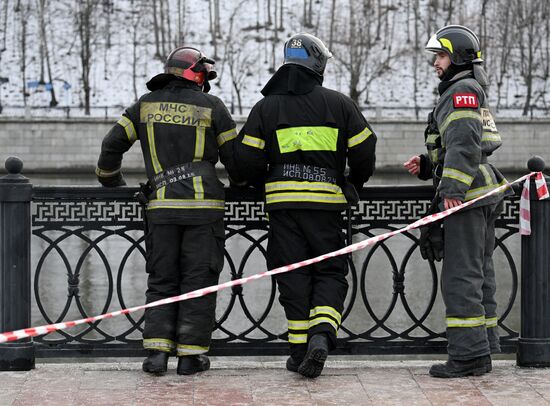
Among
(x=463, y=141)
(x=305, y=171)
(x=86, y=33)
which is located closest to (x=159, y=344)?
(x=305, y=171)

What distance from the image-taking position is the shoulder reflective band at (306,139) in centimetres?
745

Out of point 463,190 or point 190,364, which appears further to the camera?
point 190,364

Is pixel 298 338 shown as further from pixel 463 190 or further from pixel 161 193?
pixel 463 190

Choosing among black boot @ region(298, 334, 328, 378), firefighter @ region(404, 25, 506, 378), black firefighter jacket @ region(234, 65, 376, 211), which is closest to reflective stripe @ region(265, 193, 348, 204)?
black firefighter jacket @ region(234, 65, 376, 211)

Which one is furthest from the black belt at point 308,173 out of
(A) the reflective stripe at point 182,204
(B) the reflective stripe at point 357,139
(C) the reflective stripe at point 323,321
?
(C) the reflective stripe at point 323,321

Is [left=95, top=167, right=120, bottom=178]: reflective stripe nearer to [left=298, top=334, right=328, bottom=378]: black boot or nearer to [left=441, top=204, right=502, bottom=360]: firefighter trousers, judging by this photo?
[left=298, top=334, right=328, bottom=378]: black boot

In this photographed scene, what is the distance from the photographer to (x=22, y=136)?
4406cm

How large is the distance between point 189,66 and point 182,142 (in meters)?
0.48

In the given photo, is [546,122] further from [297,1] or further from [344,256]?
[344,256]

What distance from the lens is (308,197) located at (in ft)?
24.4

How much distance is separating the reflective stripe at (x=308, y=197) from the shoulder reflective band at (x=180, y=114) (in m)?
0.62

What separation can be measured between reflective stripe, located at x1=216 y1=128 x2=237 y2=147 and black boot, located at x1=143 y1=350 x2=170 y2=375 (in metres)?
1.34

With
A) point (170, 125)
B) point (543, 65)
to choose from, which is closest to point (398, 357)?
point (170, 125)

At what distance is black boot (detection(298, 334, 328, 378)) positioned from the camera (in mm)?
7234
